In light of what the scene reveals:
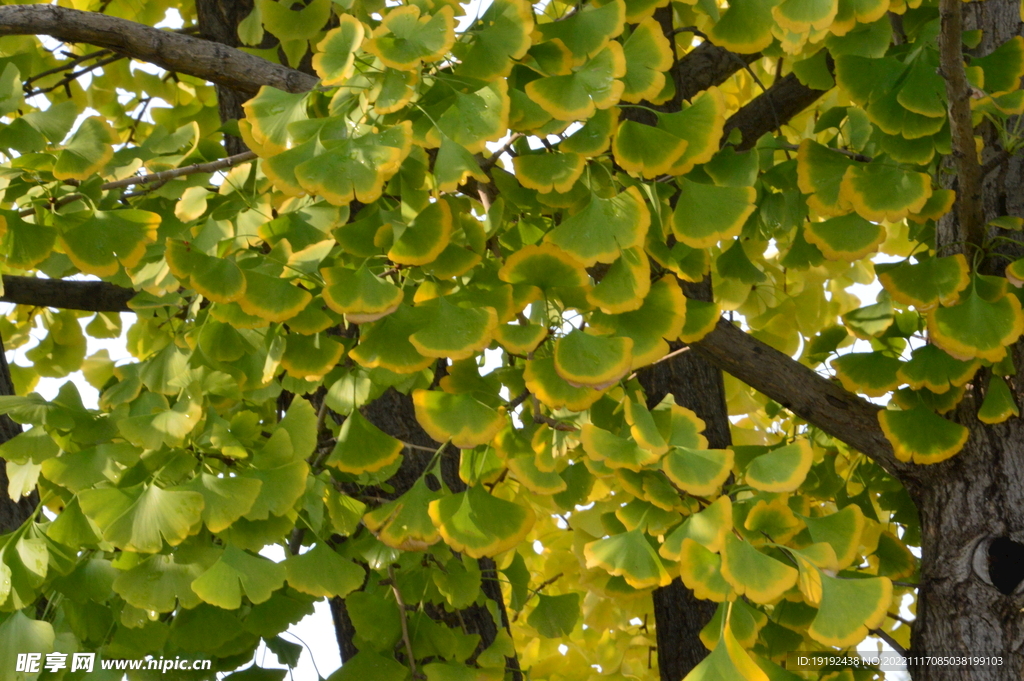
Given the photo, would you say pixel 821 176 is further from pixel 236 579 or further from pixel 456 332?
pixel 236 579

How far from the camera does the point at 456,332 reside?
1.13 meters

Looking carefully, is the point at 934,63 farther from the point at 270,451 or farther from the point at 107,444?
the point at 107,444

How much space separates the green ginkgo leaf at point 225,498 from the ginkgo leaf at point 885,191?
92 centimetres

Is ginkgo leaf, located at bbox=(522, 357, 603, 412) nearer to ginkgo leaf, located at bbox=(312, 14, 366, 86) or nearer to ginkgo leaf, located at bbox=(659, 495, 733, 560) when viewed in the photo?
ginkgo leaf, located at bbox=(659, 495, 733, 560)

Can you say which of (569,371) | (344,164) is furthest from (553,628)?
(344,164)

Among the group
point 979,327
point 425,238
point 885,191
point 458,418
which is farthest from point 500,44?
point 979,327

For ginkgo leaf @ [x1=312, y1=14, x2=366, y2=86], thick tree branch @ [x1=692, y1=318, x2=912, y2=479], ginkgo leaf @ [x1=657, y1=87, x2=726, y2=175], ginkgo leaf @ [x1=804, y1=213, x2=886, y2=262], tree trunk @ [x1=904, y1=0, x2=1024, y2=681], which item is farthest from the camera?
thick tree branch @ [x1=692, y1=318, x2=912, y2=479]

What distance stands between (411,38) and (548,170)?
25 centimetres

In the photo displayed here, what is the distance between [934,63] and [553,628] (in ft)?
4.07

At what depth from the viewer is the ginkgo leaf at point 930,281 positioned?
137 centimetres

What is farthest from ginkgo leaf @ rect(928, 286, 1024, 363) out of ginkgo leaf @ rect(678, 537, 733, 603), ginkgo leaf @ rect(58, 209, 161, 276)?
ginkgo leaf @ rect(58, 209, 161, 276)

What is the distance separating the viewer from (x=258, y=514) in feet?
4.12

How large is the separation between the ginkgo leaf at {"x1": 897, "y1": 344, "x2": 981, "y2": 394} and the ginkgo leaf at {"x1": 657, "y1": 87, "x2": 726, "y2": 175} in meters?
0.50

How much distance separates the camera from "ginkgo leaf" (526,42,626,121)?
110 centimetres
